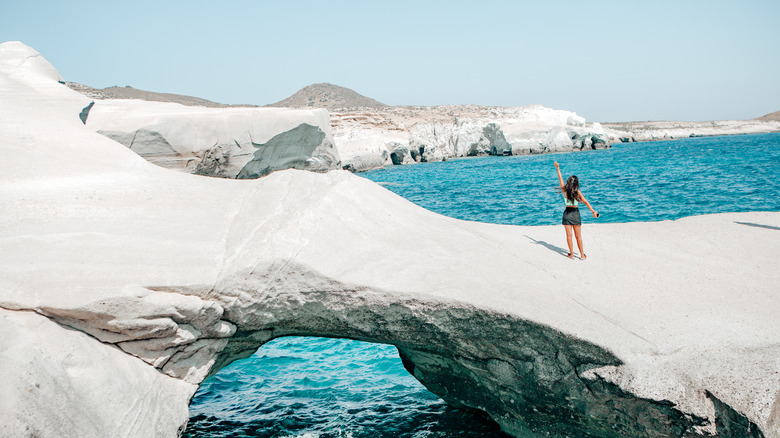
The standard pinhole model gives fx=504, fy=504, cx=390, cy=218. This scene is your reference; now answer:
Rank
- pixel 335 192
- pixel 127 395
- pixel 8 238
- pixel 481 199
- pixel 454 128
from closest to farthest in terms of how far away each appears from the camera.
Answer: pixel 127 395, pixel 8 238, pixel 335 192, pixel 481 199, pixel 454 128

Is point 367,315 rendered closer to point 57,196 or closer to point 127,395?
point 127,395

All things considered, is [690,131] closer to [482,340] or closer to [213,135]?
[213,135]

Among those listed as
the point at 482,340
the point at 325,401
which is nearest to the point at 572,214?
the point at 482,340

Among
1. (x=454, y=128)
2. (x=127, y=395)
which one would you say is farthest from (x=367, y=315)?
(x=454, y=128)

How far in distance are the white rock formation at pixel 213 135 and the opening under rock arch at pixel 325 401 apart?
8.56m

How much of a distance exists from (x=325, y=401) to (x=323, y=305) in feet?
9.89

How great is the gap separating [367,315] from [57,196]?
3890mm

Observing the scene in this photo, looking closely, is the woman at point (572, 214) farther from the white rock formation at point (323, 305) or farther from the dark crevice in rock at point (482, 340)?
the dark crevice in rock at point (482, 340)

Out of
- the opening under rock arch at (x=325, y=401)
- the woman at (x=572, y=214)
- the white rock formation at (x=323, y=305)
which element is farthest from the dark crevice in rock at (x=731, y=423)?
the woman at (x=572, y=214)

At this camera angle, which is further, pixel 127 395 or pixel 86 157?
pixel 86 157

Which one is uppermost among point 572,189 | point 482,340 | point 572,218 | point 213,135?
point 213,135

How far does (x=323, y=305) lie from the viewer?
5.61 m

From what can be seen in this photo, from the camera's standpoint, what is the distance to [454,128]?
7606 cm

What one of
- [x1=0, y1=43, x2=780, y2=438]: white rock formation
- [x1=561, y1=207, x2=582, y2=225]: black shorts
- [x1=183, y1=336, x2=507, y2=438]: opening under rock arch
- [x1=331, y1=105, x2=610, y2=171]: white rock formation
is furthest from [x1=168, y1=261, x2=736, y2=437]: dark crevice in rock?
[x1=331, y1=105, x2=610, y2=171]: white rock formation
